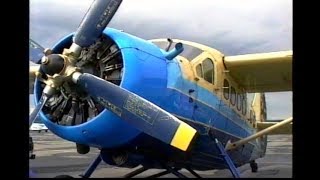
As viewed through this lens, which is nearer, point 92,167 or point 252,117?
point 92,167

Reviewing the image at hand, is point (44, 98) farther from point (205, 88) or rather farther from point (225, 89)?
point (225, 89)

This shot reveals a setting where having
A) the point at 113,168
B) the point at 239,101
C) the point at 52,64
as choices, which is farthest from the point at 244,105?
the point at 113,168

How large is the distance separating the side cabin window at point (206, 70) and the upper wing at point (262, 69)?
475 millimetres

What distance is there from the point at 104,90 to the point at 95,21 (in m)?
0.94

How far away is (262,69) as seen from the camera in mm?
7660

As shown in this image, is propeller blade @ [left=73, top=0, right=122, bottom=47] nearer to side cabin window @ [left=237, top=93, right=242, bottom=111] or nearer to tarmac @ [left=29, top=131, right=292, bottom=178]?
tarmac @ [left=29, top=131, right=292, bottom=178]

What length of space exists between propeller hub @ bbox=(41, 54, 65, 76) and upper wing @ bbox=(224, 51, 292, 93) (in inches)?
121

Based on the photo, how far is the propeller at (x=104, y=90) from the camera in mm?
5066

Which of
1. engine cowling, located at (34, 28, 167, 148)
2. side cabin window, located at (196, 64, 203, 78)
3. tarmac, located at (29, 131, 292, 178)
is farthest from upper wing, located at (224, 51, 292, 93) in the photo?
engine cowling, located at (34, 28, 167, 148)

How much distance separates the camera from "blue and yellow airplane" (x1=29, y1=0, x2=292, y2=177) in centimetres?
523
